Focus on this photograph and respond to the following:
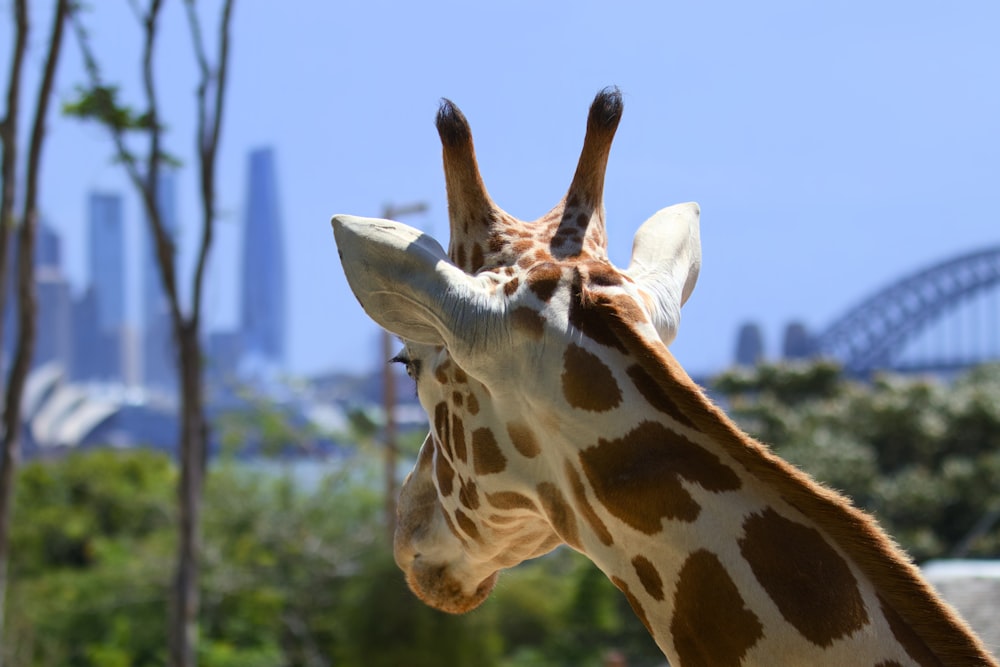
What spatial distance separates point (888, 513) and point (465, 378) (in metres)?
17.7

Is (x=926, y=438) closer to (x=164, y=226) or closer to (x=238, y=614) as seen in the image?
(x=238, y=614)

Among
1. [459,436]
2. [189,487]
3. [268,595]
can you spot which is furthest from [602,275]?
[268,595]

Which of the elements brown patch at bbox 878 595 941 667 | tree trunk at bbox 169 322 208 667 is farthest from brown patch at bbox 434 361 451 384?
tree trunk at bbox 169 322 208 667

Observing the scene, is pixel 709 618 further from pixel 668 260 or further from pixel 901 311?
pixel 901 311

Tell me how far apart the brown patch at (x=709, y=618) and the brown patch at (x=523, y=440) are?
24 centimetres

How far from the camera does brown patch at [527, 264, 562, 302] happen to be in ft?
4.79

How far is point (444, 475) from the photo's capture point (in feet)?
5.39

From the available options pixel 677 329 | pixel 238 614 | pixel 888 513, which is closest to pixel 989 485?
pixel 888 513

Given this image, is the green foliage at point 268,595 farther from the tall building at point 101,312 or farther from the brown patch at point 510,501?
the tall building at point 101,312

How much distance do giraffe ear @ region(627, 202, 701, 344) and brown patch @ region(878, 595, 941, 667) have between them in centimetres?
47

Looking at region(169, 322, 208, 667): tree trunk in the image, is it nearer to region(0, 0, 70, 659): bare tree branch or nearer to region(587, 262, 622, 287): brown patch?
region(0, 0, 70, 659): bare tree branch

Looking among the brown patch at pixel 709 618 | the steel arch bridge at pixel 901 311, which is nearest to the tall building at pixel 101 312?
the steel arch bridge at pixel 901 311

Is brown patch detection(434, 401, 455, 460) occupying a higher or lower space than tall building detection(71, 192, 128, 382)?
lower

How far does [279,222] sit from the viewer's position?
50.7m
